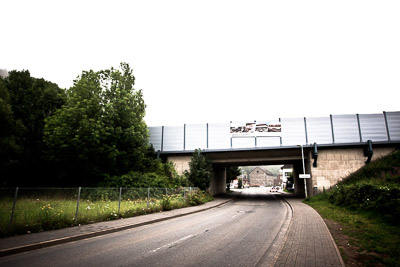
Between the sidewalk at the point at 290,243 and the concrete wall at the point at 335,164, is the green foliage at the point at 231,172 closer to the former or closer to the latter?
the concrete wall at the point at 335,164

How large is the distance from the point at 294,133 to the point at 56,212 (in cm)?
2464

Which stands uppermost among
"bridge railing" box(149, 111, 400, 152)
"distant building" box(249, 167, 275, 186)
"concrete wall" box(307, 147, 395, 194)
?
"bridge railing" box(149, 111, 400, 152)

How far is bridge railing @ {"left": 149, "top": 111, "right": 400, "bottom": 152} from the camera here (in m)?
24.6

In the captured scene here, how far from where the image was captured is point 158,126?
29734 mm

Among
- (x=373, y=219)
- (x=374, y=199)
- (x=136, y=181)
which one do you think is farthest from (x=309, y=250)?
(x=136, y=181)

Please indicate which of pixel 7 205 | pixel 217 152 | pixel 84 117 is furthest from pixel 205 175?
pixel 7 205

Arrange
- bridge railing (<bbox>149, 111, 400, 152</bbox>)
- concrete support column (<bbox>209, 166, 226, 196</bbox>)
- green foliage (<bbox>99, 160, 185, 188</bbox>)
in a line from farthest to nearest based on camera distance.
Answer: concrete support column (<bbox>209, 166, 226, 196</bbox>) → bridge railing (<bbox>149, 111, 400, 152</bbox>) → green foliage (<bbox>99, 160, 185, 188</bbox>)

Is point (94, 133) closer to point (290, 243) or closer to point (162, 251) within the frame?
point (162, 251)

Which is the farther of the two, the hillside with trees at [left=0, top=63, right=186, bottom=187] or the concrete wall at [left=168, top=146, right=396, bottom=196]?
the concrete wall at [left=168, top=146, right=396, bottom=196]

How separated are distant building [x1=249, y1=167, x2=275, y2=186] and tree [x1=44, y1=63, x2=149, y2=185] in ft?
378

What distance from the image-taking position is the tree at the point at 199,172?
84.1 ft

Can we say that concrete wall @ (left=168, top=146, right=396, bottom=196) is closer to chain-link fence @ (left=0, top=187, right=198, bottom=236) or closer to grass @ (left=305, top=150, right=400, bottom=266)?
grass @ (left=305, top=150, right=400, bottom=266)

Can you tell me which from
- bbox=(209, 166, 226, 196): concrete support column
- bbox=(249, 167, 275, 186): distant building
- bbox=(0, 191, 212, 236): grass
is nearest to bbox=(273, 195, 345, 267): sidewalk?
bbox=(0, 191, 212, 236): grass

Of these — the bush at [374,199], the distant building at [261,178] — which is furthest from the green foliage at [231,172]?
the distant building at [261,178]
